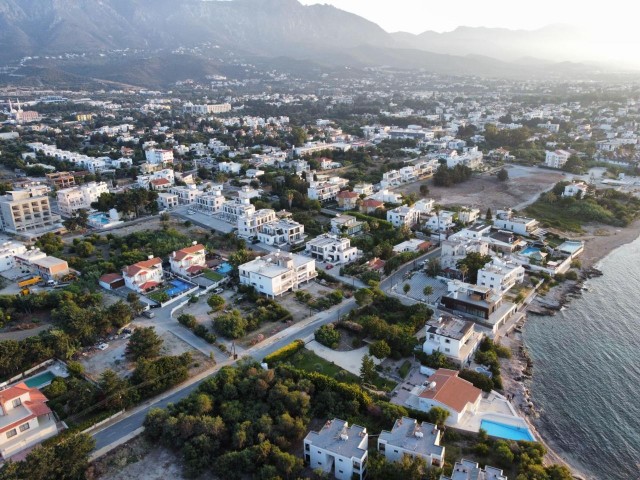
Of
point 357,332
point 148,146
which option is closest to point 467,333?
point 357,332

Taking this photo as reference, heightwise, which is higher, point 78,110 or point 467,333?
point 467,333

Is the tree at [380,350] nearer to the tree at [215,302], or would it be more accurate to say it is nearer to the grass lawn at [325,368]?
the grass lawn at [325,368]

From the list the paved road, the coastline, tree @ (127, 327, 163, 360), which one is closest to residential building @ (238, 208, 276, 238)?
the paved road

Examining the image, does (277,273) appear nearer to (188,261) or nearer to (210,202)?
(188,261)

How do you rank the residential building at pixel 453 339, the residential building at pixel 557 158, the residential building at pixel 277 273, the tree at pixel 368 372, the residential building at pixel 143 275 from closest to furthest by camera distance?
1. the tree at pixel 368 372
2. the residential building at pixel 453 339
3. the residential building at pixel 277 273
4. the residential building at pixel 143 275
5. the residential building at pixel 557 158

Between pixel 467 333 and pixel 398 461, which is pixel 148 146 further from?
pixel 398 461

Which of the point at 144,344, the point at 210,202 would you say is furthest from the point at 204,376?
the point at 210,202

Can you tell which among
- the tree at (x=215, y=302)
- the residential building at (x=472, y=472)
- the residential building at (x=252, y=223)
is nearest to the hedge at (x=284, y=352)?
the tree at (x=215, y=302)
